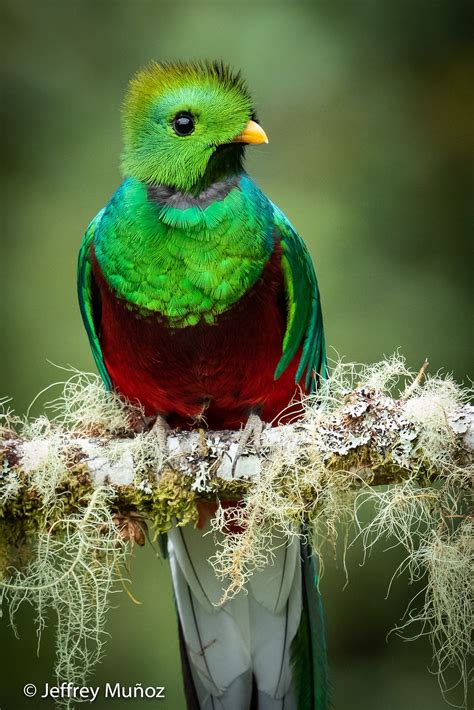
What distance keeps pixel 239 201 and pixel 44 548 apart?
1.10 meters

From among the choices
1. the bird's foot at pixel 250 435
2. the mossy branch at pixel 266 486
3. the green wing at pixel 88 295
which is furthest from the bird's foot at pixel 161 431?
the green wing at pixel 88 295

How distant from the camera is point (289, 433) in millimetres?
2426

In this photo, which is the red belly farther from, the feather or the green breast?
the feather

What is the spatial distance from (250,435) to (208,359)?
11.5 inches

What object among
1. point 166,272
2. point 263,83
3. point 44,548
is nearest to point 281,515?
point 44,548

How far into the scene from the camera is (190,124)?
109 inches

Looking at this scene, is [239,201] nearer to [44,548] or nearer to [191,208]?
[191,208]

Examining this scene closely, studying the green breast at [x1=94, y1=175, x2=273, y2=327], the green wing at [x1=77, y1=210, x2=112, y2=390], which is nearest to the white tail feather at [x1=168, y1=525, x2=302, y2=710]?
the green wing at [x1=77, y1=210, x2=112, y2=390]

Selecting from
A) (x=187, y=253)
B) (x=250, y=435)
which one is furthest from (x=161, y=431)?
(x=187, y=253)

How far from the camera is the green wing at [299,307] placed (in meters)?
2.86

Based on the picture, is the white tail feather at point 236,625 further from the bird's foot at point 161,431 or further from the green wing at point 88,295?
the green wing at point 88,295

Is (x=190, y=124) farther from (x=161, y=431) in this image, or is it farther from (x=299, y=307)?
(x=161, y=431)

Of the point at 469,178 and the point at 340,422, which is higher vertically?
the point at 469,178

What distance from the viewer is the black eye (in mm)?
2756
